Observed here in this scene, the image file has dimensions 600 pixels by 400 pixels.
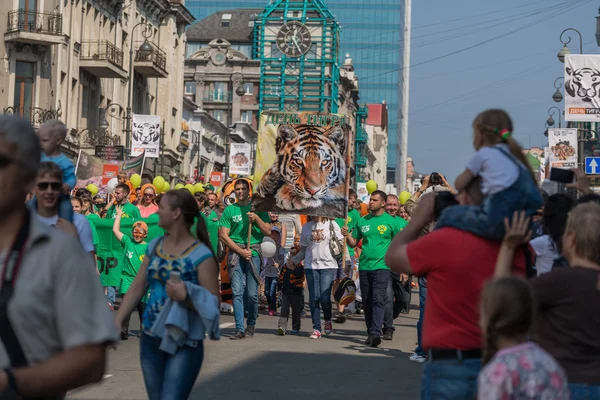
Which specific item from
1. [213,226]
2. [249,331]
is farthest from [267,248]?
[213,226]

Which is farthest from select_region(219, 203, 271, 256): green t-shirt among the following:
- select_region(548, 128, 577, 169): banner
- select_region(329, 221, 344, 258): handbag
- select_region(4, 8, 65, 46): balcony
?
select_region(4, 8, 65, 46): balcony

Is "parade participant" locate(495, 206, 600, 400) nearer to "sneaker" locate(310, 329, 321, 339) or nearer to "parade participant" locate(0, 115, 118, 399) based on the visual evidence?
"parade participant" locate(0, 115, 118, 399)

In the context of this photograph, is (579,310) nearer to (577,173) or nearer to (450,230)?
(450,230)

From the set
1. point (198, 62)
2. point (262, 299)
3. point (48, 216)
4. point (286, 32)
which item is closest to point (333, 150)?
point (262, 299)

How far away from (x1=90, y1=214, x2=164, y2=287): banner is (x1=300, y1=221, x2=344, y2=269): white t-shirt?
7.15 ft

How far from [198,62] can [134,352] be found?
103494 mm

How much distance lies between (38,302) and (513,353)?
6.20 ft

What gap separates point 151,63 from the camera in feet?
181

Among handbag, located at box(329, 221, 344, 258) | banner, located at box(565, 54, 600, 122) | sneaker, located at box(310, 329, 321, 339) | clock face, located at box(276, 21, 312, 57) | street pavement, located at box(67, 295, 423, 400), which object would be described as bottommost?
street pavement, located at box(67, 295, 423, 400)

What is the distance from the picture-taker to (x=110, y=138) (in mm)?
49625

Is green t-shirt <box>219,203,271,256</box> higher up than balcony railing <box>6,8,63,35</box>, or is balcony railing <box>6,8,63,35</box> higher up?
balcony railing <box>6,8,63,35</box>

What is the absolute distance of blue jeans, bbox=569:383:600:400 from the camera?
5254mm

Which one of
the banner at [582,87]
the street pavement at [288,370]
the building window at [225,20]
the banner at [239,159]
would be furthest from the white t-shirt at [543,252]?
the building window at [225,20]

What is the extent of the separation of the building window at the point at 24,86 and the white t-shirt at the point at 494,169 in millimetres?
38221
